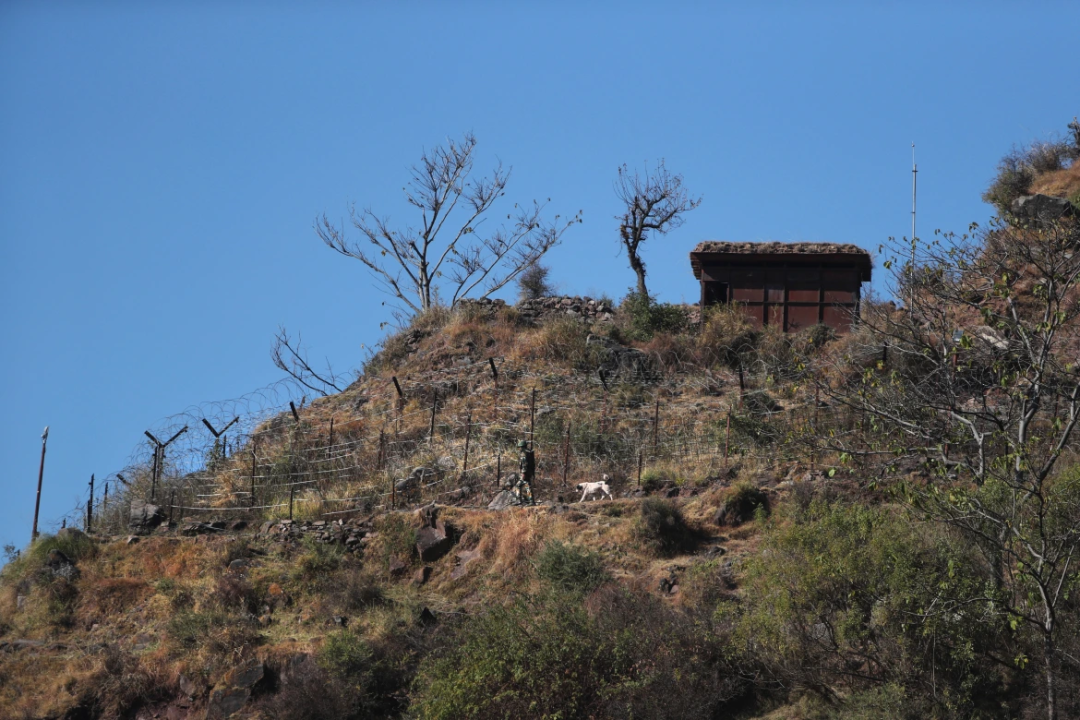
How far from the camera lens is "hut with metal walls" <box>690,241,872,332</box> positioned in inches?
1312

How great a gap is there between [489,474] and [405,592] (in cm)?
394

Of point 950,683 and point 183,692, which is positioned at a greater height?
point 950,683

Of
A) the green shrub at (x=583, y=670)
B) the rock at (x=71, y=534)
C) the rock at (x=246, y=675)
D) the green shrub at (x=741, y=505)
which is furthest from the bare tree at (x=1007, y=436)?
the rock at (x=71, y=534)

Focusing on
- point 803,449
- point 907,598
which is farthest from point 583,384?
point 907,598

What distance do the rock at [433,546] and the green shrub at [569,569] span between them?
2610 mm

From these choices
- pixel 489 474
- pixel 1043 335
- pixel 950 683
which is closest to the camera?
pixel 1043 335

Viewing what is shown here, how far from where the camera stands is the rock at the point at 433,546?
23.6 m

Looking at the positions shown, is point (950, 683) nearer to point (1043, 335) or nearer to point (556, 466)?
point (1043, 335)

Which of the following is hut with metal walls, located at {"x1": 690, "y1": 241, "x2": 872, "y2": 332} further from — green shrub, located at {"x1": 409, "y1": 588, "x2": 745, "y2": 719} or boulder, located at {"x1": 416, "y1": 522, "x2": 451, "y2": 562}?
green shrub, located at {"x1": 409, "y1": 588, "x2": 745, "y2": 719}

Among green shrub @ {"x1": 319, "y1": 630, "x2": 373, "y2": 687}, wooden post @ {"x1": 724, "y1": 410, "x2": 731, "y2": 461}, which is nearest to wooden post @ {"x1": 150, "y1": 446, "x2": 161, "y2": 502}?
green shrub @ {"x1": 319, "y1": 630, "x2": 373, "y2": 687}

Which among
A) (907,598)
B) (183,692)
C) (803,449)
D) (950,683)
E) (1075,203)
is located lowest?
(183,692)

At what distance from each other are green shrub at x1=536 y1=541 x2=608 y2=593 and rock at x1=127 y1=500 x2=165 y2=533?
8.93 meters

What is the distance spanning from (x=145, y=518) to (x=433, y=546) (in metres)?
6.52

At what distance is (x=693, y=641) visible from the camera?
1833 centimetres
